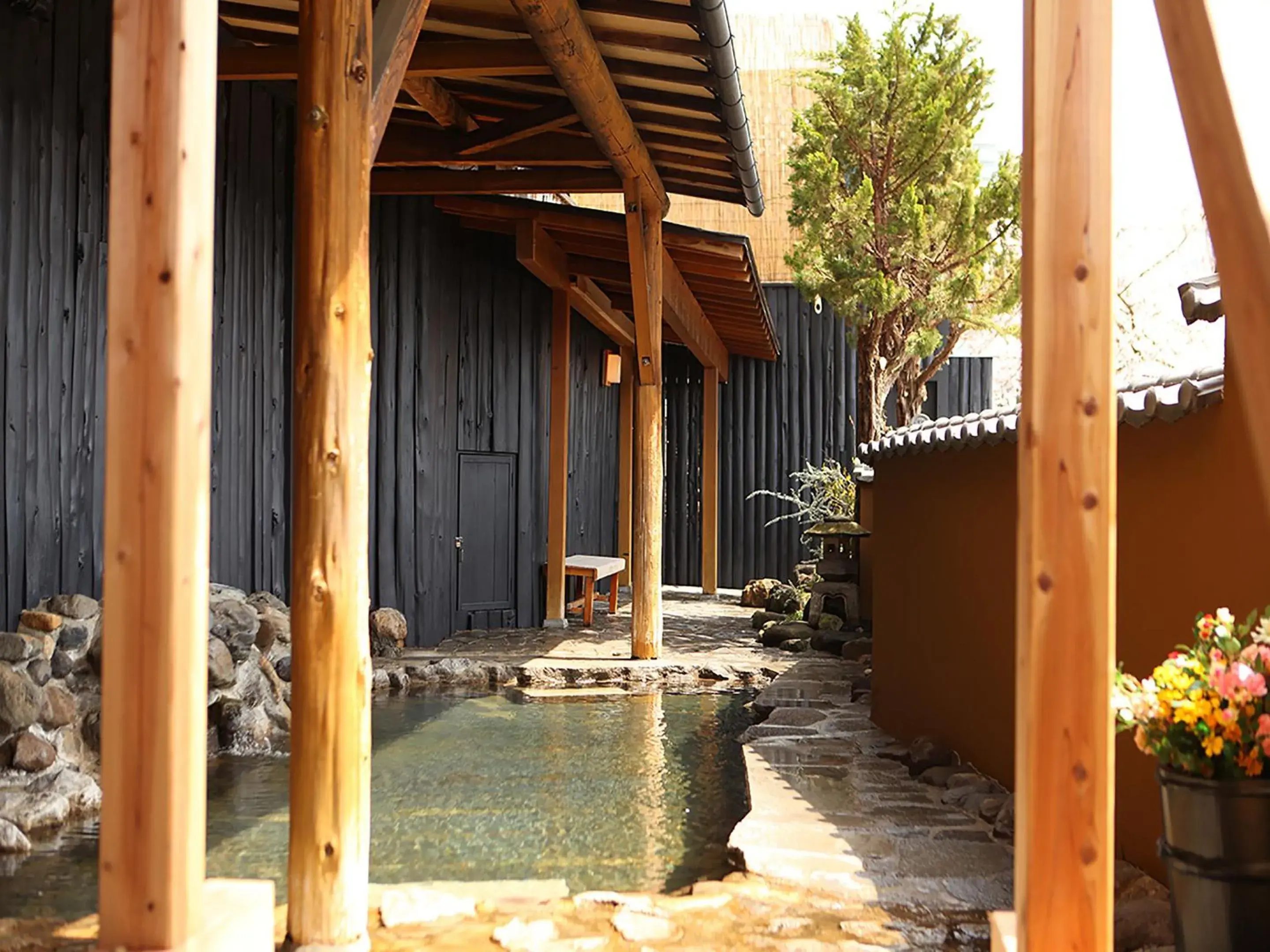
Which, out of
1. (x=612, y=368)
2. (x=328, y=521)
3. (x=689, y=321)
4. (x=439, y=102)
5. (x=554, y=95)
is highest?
(x=554, y=95)

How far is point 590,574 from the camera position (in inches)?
437

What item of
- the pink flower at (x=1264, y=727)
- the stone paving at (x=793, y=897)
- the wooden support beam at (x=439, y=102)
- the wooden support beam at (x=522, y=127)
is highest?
the wooden support beam at (x=439, y=102)

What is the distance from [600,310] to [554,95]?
4.09 meters

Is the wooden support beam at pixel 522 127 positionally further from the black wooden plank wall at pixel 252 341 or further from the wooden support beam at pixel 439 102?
the black wooden plank wall at pixel 252 341

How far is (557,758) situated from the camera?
248 inches

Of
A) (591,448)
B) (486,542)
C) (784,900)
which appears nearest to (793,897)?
(784,900)

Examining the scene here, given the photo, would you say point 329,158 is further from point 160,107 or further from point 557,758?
point 557,758

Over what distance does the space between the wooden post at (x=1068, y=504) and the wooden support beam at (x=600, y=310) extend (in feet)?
28.3

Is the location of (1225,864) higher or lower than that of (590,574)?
lower

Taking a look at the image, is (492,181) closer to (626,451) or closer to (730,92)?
(730,92)

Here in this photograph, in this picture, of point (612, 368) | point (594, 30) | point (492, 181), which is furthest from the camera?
point (612, 368)

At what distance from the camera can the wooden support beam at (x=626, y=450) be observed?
14.2 metres

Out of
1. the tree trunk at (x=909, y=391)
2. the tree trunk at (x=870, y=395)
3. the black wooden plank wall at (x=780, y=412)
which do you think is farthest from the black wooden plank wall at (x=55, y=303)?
the black wooden plank wall at (x=780, y=412)

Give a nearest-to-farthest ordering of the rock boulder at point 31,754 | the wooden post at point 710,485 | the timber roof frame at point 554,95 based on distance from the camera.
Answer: the rock boulder at point 31,754, the timber roof frame at point 554,95, the wooden post at point 710,485
